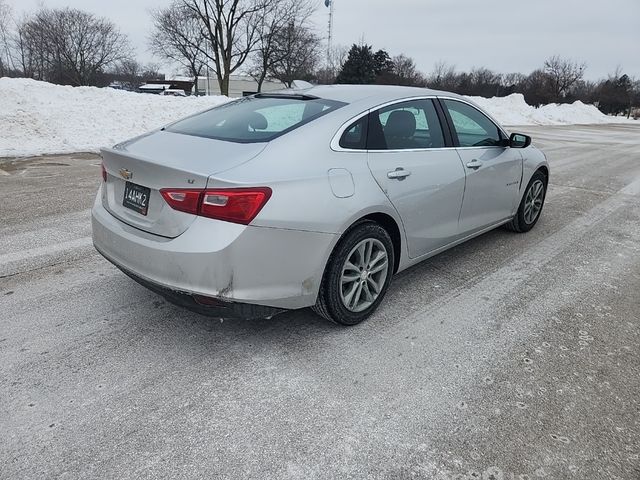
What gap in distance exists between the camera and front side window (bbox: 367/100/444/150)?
3.12 meters

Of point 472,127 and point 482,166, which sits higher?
point 472,127

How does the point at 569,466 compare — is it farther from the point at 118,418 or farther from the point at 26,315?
the point at 26,315

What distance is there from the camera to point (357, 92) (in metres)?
3.41

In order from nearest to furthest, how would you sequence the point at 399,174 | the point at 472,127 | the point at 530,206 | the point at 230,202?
the point at 230,202
the point at 399,174
the point at 472,127
the point at 530,206

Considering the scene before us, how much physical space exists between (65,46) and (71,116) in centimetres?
4254

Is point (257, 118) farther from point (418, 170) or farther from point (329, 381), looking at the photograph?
point (329, 381)

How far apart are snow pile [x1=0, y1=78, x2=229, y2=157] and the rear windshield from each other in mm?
8119

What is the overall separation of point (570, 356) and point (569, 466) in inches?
38.1

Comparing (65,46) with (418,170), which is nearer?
(418,170)

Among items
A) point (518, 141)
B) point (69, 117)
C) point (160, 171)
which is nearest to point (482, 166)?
point (518, 141)

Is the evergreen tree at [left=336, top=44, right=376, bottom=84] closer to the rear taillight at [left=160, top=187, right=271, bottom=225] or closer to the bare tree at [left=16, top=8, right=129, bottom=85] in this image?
the bare tree at [left=16, top=8, right=129, bottom=85]

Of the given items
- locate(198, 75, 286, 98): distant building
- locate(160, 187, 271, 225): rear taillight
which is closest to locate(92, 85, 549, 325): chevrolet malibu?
locate(160, 187, 271, 225): rear taillight

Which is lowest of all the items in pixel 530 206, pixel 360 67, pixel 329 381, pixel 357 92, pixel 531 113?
pixel 329 381

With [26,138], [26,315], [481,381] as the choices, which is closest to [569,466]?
[481,381]
